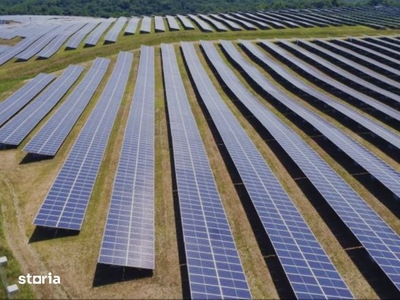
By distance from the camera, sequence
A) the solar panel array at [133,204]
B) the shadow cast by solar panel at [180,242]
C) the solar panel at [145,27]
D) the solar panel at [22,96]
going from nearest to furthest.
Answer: the shadow cast by solar panel at [180,242], the solar panel array at [133,204], the solar panel at [22,96], the solar panel at [145,27]

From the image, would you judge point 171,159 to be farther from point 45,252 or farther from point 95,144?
point 45,252

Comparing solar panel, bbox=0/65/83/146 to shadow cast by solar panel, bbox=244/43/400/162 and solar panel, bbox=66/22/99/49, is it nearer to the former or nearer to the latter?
solar panel, bbox=66/22/99/49

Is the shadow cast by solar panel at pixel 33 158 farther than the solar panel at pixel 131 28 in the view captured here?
No

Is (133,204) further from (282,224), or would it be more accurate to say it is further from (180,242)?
(282,224)

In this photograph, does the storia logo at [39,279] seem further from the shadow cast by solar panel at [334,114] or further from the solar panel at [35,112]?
the shadow cast by solar panel at [334,114]

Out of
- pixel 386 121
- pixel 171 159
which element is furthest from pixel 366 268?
pixel 386 121

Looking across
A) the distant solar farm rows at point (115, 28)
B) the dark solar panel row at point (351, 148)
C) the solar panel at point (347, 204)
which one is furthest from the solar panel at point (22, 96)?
the dark solar panel row at point (351, 148)
